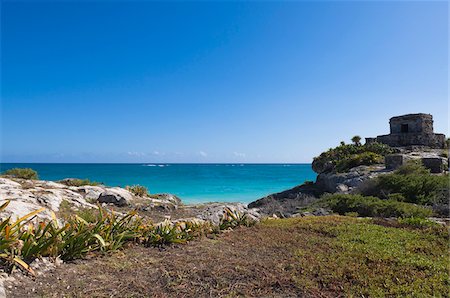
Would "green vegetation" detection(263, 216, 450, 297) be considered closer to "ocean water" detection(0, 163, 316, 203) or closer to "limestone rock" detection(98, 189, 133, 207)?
"limestone rock" detection(98, 189, 133, 207)

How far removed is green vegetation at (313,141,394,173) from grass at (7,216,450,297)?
53.2 ft

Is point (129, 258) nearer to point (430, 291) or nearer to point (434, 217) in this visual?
point (430, 291)

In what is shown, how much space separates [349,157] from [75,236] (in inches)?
895

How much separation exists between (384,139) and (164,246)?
2974cm

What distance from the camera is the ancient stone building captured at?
2714cm

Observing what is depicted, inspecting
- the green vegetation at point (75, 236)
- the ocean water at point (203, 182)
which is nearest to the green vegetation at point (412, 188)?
the green vegetation at point (75, 236)

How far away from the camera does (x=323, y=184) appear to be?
827 inches

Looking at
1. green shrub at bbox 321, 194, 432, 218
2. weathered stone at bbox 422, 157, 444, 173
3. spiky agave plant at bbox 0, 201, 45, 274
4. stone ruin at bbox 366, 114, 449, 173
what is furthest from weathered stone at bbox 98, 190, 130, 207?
stone ruin at bbox 366, 114, 449, 173

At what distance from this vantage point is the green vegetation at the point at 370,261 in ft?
12.4

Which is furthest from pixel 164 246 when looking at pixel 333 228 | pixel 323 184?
pixel 323 184

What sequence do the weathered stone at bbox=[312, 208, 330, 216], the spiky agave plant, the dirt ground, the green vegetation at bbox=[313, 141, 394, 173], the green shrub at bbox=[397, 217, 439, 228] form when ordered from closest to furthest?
Answer: the dirt ground
the spiky agave plant
the green shrub at bbox=[397, 217, 439, 228]
the weathered stone at bbox=[312, 208, 330, 216]
the green vegetation at bbox=[313, 141, 394, 173]

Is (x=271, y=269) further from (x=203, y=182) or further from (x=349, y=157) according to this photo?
(x=203, y=182)

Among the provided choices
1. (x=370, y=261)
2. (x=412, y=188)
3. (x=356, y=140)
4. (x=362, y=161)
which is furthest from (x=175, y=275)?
(x=356, y=140)

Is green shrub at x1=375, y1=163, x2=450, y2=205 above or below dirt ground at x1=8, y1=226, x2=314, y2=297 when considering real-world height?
above
